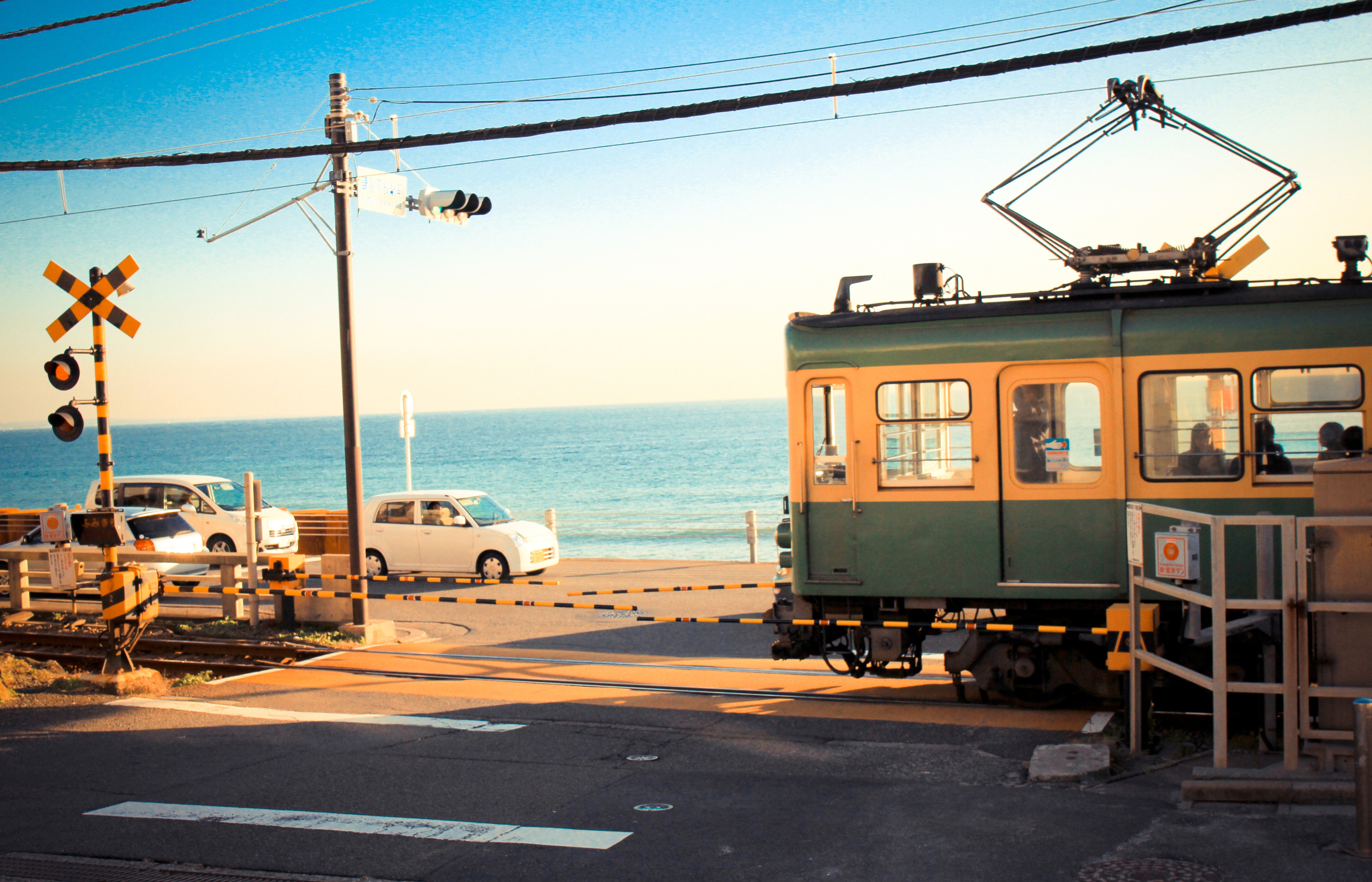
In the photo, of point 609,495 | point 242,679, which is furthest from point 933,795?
point 609,495

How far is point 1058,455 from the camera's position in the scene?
9.12 metres

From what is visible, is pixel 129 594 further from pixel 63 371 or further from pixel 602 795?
pixel 602 795

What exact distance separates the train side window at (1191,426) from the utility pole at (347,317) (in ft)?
29.6

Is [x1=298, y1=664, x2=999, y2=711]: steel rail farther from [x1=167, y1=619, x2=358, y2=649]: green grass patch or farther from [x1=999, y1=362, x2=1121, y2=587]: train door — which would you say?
[x1=999, y1=362, x2=1121, y2=587]: train door

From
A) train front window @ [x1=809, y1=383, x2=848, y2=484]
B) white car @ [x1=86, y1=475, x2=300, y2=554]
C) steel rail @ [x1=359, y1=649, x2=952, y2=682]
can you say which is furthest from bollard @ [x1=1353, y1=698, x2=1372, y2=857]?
white car @ [x1=86, y1=475, x2=300, y2=554]

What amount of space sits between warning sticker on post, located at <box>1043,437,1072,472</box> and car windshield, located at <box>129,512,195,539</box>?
54.1 ft

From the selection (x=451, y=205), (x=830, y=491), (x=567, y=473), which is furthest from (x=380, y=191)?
(x=567, y=473)

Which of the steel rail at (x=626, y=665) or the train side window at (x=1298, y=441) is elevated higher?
the train side window at (x=1298, y=441)

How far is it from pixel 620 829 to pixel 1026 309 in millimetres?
5321

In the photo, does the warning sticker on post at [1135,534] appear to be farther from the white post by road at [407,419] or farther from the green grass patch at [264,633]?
the white post by road at [407,419]

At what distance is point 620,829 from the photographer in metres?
6.73

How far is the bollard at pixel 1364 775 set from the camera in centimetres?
559

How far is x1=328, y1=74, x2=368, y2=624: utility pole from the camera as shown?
1372cm

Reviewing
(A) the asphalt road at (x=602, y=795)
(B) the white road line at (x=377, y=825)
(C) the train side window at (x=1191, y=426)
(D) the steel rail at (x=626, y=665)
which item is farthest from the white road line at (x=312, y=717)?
(C) the train side window at (x=1191, y=426)
